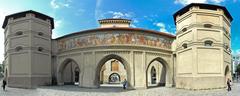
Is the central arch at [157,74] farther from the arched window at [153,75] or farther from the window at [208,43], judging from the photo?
the window at [208,43]

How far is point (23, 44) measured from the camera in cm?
2873

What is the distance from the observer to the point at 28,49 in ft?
92.8

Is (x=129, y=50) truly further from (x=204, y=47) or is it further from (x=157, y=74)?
(x=157, y=74)

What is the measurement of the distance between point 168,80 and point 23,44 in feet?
57.3

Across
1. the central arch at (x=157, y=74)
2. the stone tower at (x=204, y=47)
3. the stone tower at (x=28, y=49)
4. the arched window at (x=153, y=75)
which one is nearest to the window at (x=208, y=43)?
the stone tower at (x=204, y=47)

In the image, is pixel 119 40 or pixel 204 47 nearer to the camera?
pixel 204 47

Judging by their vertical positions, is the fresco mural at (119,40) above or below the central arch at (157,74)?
above

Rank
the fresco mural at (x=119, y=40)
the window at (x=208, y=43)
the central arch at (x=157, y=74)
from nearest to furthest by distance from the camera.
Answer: the window at (x=208, y=43), the fresco mural at (x=119, y=40), the central arch at (x=157, y=74)

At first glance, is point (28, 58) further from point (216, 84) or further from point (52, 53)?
point (216, 84)

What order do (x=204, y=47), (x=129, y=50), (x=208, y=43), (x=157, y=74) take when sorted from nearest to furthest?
(x=204, y=47) → (x=208, y=43) → (x=129, y=50) → (x=157, y=74)

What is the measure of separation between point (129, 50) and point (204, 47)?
7714 mm

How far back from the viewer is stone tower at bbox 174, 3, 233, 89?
2425 centimetres

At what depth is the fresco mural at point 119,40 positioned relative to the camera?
2739 cm

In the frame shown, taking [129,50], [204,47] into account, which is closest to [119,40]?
[129,50]
